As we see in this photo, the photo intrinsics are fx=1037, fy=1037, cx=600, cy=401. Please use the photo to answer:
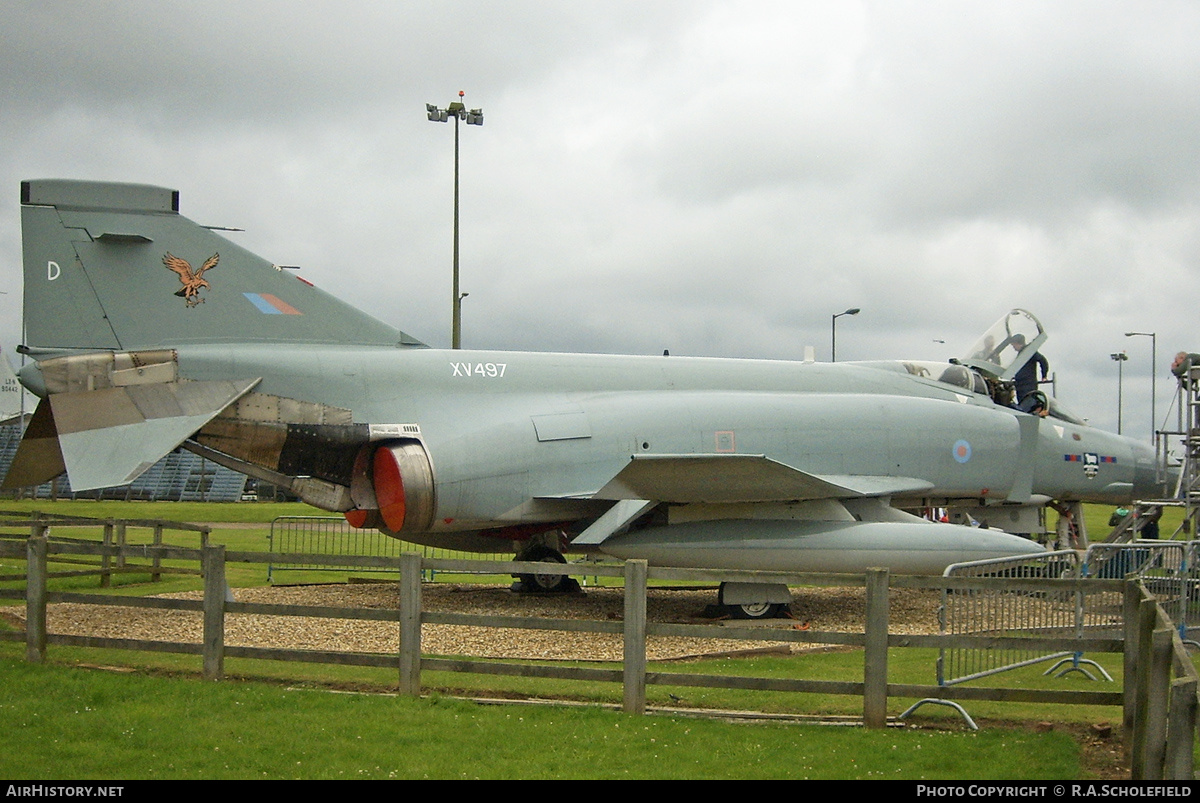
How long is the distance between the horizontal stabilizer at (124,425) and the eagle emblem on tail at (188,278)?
3.80 feet

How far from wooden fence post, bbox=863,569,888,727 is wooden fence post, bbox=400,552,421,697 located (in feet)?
10.5

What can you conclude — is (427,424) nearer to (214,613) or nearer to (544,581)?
(544,581)

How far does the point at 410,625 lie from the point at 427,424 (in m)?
5.70

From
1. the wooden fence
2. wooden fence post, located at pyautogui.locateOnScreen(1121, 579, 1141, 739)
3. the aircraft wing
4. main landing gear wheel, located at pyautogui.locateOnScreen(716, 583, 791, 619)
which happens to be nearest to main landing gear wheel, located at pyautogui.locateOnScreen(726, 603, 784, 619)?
main landing gear wheel, located at pyautogui.locateOnScreen(716, 583, 791, 619)

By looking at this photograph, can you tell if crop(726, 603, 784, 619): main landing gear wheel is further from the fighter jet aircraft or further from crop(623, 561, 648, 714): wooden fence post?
crop(623, 561, 648, 714): wooden fence post

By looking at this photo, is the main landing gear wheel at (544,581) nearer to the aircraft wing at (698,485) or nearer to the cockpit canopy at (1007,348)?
the aircraft wing at (698,485)

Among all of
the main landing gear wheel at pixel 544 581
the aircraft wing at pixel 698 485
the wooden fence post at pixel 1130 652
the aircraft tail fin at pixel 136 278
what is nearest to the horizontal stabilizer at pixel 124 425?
the aircraft tail fin at pixel 136 278

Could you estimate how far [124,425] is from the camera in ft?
38.2

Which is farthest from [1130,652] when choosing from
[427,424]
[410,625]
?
[427,424]

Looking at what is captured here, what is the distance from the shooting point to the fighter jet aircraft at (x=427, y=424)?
12.2 metres

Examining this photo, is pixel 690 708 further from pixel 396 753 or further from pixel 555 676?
pixel 396 753

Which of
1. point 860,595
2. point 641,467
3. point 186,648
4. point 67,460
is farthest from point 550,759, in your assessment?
point 860,595

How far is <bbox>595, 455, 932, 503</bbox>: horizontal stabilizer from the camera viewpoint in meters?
12.5

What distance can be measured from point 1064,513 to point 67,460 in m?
15.1
